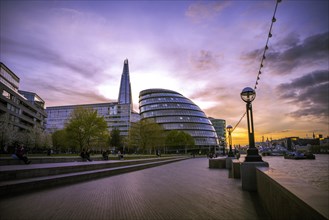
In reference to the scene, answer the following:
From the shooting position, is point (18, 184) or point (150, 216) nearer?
point (150, 216)

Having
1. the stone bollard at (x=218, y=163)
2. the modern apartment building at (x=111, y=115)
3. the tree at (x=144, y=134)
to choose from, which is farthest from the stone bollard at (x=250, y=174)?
the modern apartment building at (x=111, y=115)

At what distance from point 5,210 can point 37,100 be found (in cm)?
11062

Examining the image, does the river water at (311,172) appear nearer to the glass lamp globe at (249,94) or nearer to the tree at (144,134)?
the glass lamp globe at (249,94)

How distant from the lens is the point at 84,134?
1608 inches

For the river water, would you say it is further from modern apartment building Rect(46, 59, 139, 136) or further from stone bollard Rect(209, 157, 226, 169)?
modern apartment building Rect(46, 59, 139, 136)

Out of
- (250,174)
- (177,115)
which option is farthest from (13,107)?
(250,174)

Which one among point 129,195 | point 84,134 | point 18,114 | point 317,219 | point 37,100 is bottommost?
point 129,195

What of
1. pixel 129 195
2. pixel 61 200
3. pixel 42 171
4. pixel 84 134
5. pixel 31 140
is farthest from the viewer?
pixel 31 140

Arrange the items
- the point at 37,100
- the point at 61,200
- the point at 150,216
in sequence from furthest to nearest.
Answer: the point at 37,100 < the point at 61,200 < the point at 150,216

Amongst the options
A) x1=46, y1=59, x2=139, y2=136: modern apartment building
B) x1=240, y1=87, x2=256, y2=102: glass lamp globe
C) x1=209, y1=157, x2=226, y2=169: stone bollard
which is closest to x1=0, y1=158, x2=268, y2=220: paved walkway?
x1=240, y1=87, x2=256, y2=102: glass lamp globe

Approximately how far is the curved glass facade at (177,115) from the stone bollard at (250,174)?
3432 inches

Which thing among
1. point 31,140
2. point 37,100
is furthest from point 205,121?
point 37,100

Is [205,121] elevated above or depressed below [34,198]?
above

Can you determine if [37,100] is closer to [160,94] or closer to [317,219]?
[160,94]
